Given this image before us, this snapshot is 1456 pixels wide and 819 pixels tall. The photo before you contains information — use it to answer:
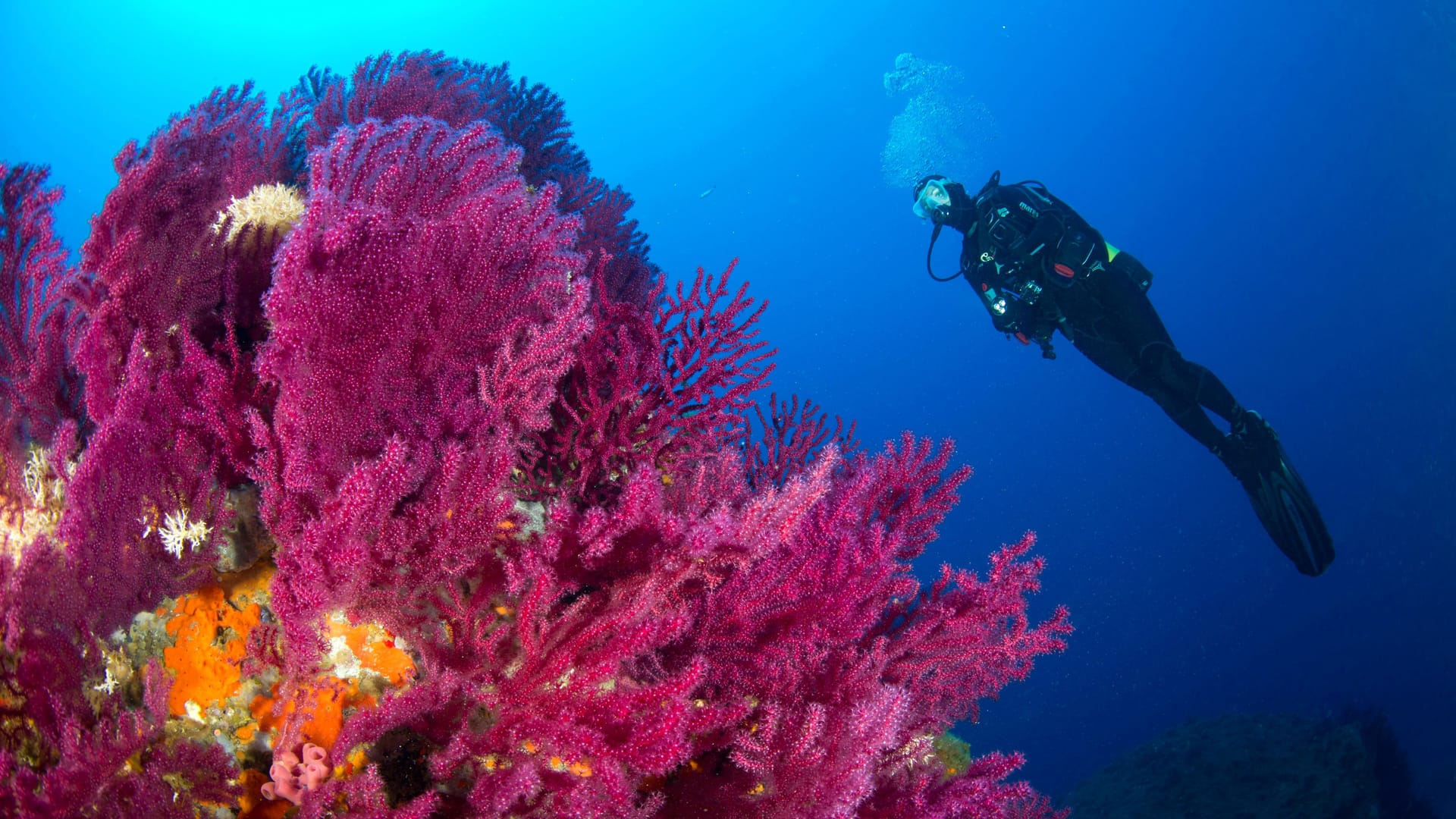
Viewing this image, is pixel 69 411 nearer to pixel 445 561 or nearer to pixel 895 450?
pixel 445 561

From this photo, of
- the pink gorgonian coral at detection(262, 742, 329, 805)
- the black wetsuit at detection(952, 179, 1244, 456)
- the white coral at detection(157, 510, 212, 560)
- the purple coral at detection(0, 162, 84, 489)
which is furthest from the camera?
the black wetsuit at detection(952, 179, 1244, 456)

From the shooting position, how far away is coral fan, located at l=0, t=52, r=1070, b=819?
177 centimetres

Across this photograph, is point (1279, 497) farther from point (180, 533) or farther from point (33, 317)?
point (33, 317)

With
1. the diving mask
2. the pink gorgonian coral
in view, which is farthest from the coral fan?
the diving mask

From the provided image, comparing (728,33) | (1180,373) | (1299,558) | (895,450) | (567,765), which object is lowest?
(567,765)

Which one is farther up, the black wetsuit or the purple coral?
the black wetsuit

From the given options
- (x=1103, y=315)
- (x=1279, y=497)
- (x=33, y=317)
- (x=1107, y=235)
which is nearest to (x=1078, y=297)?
(x=1103, y=315)

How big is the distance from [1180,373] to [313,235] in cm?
1020

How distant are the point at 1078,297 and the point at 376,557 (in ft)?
30.8

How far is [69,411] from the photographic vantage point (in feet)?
8.46

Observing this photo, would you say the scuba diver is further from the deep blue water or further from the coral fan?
the deep blue water

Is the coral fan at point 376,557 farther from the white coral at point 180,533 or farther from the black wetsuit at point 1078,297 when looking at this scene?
the black wetsuit at point 1078,297

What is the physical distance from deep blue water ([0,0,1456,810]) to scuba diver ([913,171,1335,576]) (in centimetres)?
2174

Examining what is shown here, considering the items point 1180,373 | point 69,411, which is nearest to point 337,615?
point 69,411
